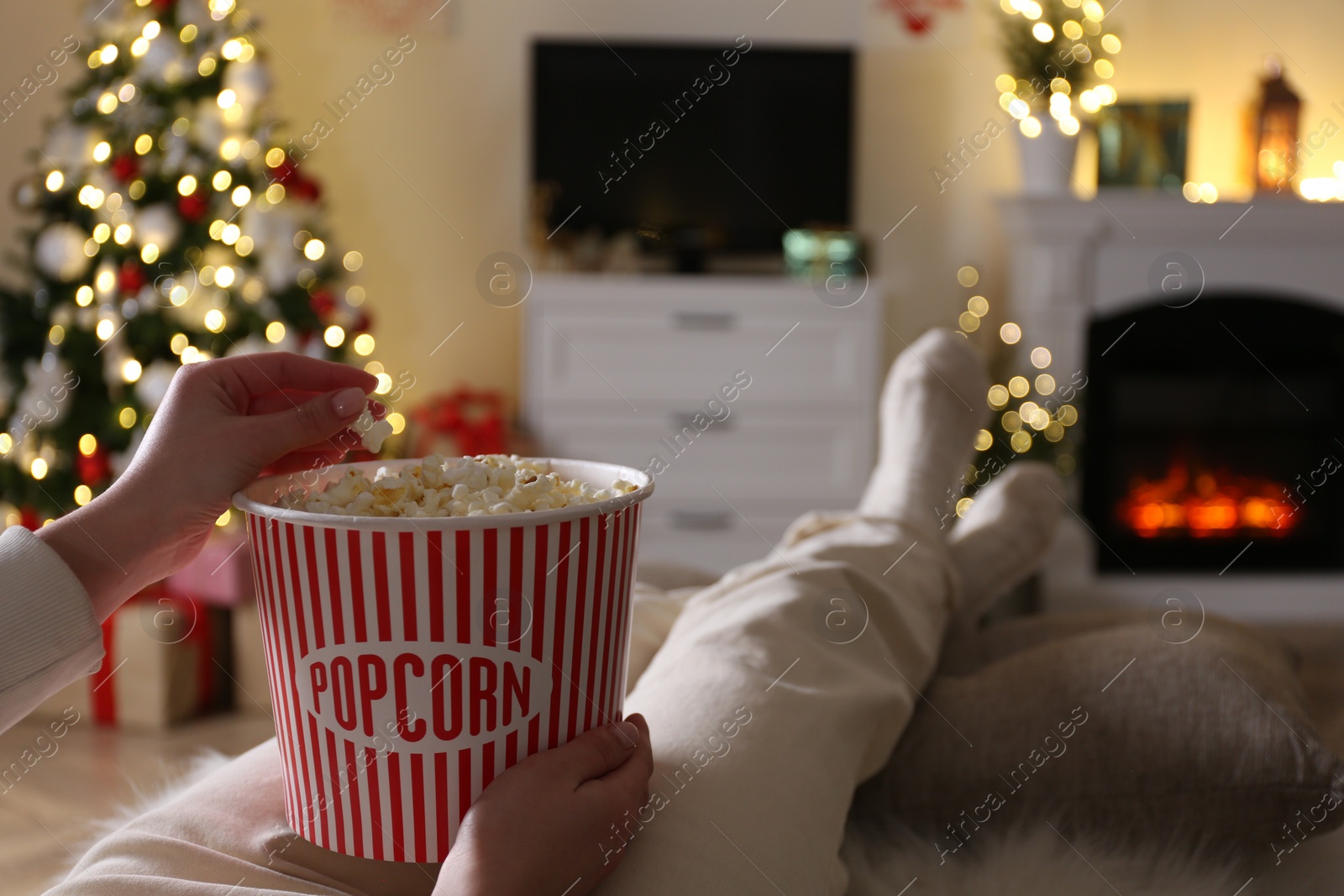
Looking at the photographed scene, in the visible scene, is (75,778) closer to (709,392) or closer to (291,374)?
(291,374)

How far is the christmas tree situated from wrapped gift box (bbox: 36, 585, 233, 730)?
0.33 meters

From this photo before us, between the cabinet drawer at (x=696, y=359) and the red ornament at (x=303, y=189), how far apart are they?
0.62 metres

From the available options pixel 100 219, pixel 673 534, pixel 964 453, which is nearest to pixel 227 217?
pixel 100 219

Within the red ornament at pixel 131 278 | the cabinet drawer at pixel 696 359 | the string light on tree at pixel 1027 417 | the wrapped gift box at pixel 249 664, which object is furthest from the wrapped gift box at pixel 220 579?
the string light on tree at pixel 1027 417

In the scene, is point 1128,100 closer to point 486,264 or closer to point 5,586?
point 486,264

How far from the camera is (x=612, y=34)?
2779mm

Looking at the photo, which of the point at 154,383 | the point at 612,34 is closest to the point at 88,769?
the point at 154,383

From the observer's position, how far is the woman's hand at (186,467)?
0.55 metres

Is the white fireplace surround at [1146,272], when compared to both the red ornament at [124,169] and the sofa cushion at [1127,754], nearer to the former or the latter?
the sofa cushion at [1127,754]

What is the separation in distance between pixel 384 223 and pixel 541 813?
259 cm

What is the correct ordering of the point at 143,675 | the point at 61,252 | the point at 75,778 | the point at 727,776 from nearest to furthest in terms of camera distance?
1. the point at 727,776
2. the point at 75,778
3. the point at 143,675
4. the point at 61,252

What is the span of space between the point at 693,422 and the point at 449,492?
6.73ft

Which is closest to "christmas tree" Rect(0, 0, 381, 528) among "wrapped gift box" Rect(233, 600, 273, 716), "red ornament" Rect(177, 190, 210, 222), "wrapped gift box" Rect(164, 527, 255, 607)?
"red ornament" Rect(177, 190, 210, 222)

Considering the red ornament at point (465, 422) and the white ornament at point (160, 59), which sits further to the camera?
the red ornament at point (465, 422)
